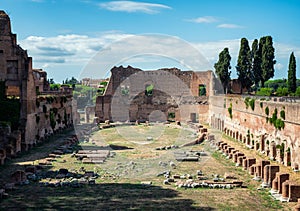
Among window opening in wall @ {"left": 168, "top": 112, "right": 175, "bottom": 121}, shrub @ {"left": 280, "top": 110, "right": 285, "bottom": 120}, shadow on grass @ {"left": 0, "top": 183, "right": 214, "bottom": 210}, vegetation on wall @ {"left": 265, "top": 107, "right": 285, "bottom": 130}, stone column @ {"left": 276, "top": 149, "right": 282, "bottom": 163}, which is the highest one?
shrub @ {"left": 280, "top": 110, "right": 285, "bottom": 120}

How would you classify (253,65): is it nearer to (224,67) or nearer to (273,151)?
(224,67)

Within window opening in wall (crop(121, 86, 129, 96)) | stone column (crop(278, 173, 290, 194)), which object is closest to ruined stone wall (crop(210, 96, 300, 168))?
stone column (crop(278, 173, 290, 194))

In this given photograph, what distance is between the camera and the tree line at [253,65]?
144ft

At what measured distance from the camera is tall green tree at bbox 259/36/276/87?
144 ft

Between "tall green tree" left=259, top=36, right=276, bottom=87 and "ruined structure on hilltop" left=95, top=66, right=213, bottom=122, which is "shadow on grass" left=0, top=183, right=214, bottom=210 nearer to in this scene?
"ruined structure on hilltop" left=95, top=66, right=213, bottom=122

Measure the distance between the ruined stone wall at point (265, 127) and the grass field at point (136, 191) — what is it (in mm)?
2347

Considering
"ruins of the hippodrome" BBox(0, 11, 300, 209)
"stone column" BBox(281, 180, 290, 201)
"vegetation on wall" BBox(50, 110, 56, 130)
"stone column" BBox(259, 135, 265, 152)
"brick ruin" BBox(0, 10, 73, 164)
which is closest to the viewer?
"stone column" BBox(281, 180, 290, 201)

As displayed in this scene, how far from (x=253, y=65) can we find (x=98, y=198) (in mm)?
35555

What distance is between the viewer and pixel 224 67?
5012 cm

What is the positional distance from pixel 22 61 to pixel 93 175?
1249 cm

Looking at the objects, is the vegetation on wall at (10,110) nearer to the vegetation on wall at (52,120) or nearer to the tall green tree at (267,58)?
the vegetation on wall at (52,120)

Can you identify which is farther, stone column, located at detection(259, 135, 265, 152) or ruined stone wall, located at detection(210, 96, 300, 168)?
stone column, located at detection(259, 135, 265, 152)

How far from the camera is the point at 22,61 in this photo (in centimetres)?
2742

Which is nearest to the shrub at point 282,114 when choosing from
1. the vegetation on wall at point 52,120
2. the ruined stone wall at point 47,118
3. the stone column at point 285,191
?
the stone column at point 285,191
